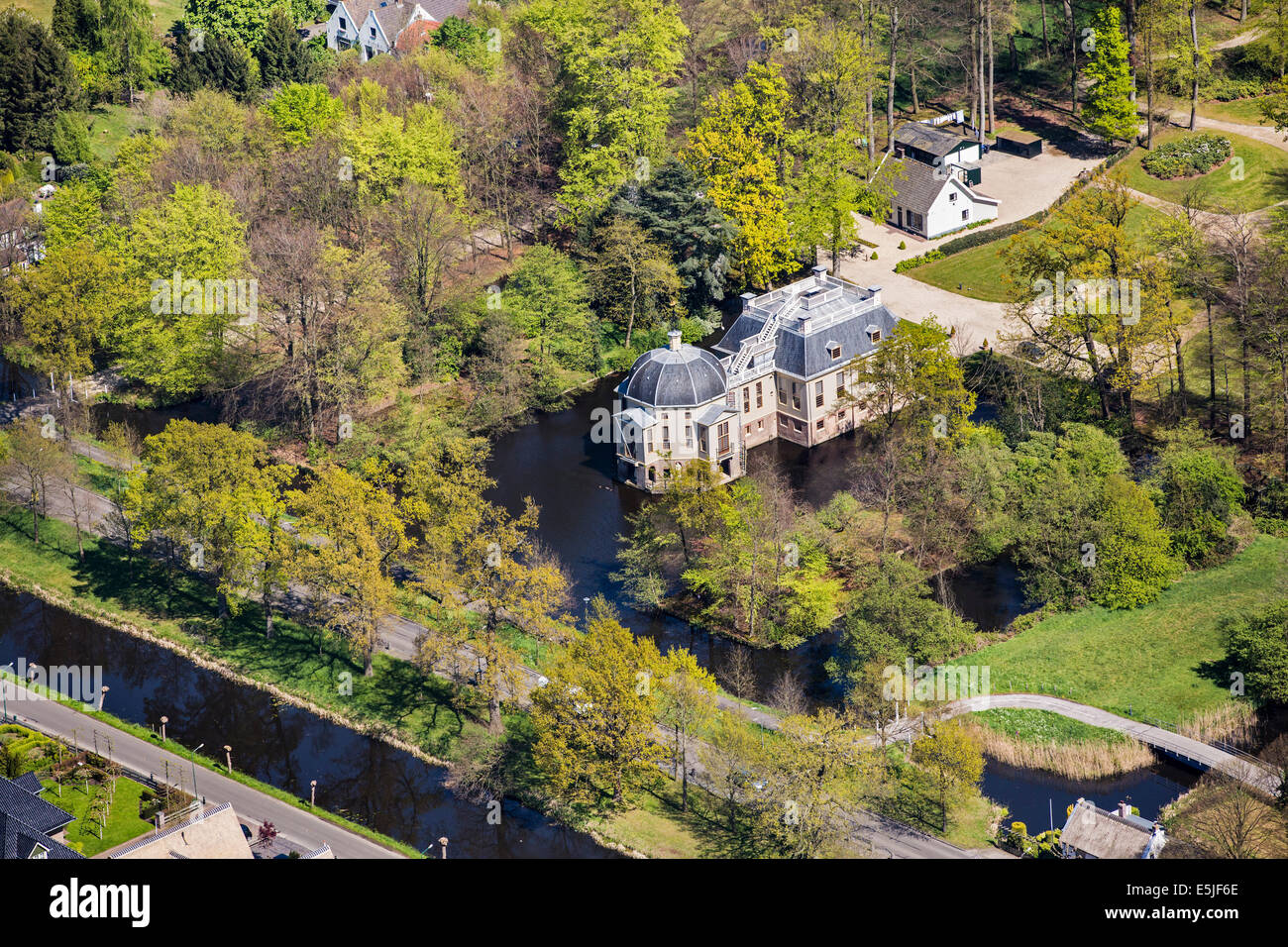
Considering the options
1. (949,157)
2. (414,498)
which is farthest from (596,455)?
(949,157)

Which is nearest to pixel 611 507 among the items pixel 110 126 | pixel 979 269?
pixel 979 269

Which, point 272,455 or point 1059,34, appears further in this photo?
point 1059,34

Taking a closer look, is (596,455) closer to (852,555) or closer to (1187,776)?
(852,555)

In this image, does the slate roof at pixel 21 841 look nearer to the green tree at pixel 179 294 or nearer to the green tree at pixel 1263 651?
the green tree at pixel 179 294

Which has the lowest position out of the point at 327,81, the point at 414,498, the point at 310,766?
the point at 310,766

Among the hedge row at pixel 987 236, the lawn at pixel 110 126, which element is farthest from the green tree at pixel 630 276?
the lawn at pixel 110 126

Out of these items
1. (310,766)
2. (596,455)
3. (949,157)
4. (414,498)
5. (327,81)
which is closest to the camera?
(310,766)
